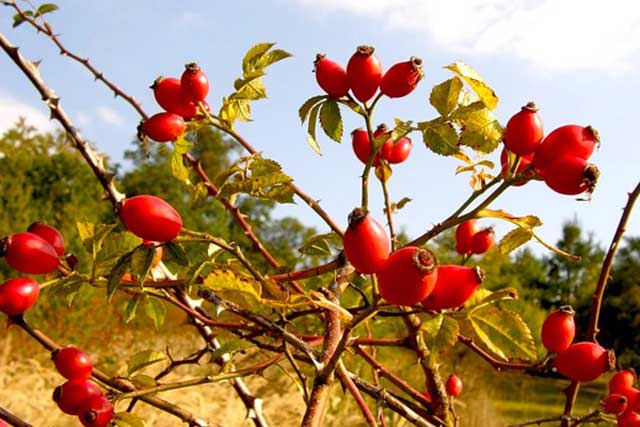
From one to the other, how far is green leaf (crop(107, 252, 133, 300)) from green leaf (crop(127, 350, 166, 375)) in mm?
288

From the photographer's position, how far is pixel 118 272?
1.98 feet

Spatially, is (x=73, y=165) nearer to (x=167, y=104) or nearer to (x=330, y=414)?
(x=330, y=414)

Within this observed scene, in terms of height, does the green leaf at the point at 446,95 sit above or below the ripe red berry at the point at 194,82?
below

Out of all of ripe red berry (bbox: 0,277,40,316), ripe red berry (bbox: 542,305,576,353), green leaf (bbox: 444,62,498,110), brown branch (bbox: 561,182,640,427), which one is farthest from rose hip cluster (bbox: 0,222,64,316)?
brown branch (bbox: 561,182,640,427)

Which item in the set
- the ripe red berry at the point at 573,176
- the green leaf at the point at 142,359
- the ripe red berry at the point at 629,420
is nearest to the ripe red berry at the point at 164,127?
the green leaf at the point at 142,359

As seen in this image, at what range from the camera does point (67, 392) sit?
74 centimetres

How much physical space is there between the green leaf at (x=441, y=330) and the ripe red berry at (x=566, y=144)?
167 millimetres

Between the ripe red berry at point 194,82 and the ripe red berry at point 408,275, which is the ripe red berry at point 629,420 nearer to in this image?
the ripe red berry at point 408,275

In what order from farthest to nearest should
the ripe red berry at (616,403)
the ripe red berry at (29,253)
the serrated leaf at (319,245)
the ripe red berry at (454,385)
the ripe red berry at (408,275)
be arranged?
the ripe red berry at (454,385)
the ripe red berry at (616,403)
the serrated leaf at (319,245)
the ripe red berry at (29,253)
the ripe red berry at (408,275)

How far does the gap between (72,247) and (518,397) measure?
17.3ft

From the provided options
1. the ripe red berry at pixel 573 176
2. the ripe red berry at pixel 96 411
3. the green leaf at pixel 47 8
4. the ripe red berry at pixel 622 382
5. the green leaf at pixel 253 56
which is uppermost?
the green leaf at pixel 47 8

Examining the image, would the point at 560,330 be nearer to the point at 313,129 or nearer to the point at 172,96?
the point at 313,129

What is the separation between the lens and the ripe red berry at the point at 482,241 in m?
0.89

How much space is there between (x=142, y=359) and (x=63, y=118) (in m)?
0.43
